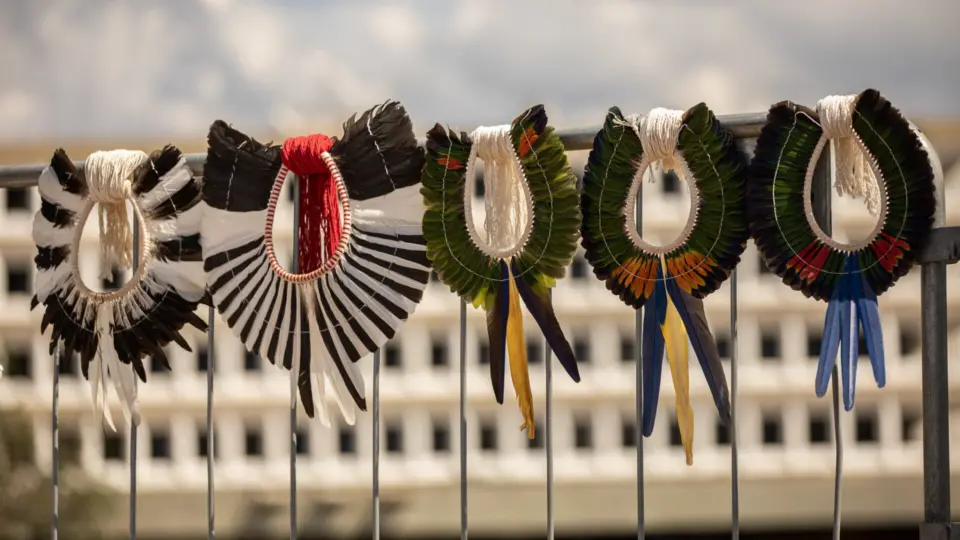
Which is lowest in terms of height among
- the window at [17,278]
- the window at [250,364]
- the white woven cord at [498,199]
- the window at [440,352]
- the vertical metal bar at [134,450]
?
the window at [250,364]

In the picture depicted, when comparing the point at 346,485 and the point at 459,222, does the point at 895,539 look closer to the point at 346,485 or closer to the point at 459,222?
the point at 346,485

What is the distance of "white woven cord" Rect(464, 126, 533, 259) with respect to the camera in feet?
7.79

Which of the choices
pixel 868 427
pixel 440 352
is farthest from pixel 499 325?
pixel 868 427

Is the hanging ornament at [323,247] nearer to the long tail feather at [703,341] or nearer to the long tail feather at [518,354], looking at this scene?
the long tail feather at [518,354]

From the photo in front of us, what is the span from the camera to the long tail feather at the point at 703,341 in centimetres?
222

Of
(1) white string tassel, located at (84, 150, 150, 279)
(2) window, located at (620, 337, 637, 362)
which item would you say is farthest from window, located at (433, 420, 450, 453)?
(1) white string tassel, located at (84, 150, 150, 279)

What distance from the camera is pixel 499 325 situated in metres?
2.37

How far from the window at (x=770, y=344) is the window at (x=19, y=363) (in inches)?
748

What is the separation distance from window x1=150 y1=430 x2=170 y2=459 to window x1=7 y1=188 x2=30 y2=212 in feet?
23.2

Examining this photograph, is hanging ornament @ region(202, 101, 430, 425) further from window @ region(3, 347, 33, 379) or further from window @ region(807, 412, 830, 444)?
window @ region(3, 347, 33, 379)

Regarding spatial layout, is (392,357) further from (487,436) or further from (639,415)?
(639,415)

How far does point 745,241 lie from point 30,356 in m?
37.3

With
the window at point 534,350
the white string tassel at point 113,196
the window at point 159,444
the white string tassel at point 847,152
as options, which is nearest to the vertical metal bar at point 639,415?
the white string tassel at point 847,152

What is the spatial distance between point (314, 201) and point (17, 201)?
38.5m
